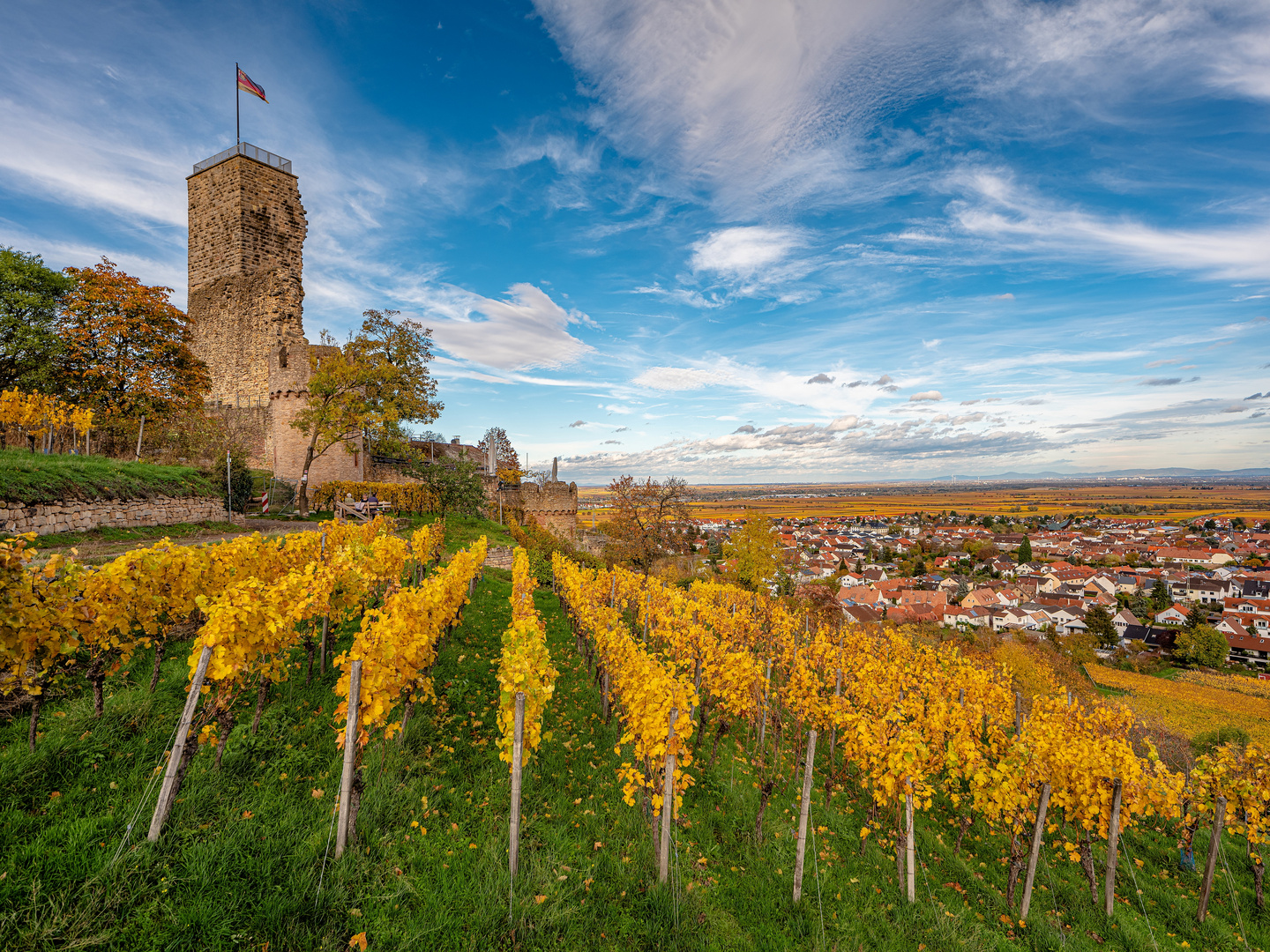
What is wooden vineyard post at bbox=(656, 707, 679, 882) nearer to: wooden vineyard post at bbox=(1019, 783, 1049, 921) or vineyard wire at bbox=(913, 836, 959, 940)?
vineyard wire at bbox=(913, 836, 959, 940)

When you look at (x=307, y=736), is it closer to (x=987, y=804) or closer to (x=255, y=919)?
(x=255, y=919)

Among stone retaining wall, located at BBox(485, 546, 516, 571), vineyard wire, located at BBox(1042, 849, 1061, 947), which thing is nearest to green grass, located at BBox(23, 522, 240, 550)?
stone retaining wall, located at BBox(485, 546, 516, 571)

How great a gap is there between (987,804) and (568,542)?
26980 millimetres

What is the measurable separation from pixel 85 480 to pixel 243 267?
1760cm

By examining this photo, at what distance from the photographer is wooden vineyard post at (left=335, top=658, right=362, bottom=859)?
4023 mm

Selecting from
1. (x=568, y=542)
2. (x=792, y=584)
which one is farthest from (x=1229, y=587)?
(x=568, y=542)

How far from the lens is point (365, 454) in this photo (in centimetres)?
2498

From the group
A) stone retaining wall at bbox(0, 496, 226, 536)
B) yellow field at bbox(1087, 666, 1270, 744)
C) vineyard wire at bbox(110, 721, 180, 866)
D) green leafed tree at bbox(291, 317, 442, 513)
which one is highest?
green leafed tree at bbox(291, 317, 442, 513)

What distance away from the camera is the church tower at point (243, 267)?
77.7 ft

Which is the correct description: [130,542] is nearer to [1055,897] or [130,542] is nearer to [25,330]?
[25,330]

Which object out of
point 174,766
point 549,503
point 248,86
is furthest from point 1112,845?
point 248,86

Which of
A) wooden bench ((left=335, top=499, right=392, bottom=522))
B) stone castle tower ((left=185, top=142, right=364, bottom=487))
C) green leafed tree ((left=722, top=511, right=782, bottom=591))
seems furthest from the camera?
green leafed tree ((left=722, top=511, right=782, bottom=591))

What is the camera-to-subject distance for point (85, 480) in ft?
37.7

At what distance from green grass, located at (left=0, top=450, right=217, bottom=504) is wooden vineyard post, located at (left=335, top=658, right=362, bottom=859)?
11463 millimetres
